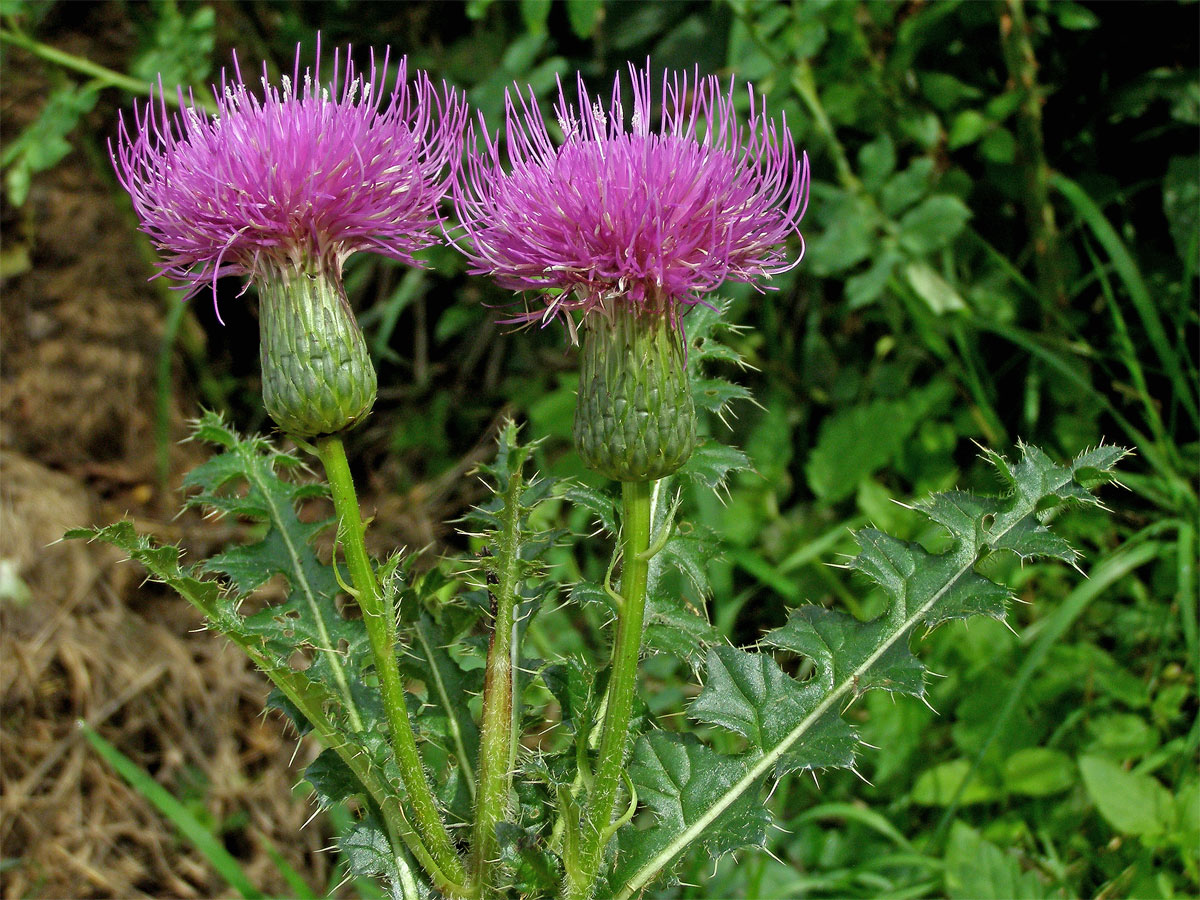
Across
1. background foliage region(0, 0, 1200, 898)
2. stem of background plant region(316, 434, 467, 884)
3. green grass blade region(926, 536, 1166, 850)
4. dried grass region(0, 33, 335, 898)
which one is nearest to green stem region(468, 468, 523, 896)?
stem of background plant region(316, 434, 467, 884)

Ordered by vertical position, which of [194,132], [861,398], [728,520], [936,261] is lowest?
[728,520]

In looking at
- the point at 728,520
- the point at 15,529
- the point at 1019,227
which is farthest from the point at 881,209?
the point at 15,529

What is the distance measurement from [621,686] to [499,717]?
289 millimetres

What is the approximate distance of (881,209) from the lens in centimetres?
330

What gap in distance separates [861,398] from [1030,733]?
1.34 metres

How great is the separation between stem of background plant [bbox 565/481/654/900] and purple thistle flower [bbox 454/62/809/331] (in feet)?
1.02

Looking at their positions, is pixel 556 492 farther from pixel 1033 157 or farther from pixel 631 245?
pixel 1033 157

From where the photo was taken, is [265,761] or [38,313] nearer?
[265,761]

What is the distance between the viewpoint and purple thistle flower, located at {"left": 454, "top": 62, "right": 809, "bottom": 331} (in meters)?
1.43

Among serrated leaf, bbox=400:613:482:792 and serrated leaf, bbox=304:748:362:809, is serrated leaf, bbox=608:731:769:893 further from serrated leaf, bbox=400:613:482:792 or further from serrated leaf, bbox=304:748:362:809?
serrated leaf, bbox=304:748:362:809

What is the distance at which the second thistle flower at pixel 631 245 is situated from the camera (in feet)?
4.70

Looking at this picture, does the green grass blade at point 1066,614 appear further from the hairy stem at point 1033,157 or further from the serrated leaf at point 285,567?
the serrated leaf at point 285,567

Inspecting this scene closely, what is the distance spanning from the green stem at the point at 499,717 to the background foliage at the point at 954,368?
3.20ft

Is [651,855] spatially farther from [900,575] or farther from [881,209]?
[881,209]
